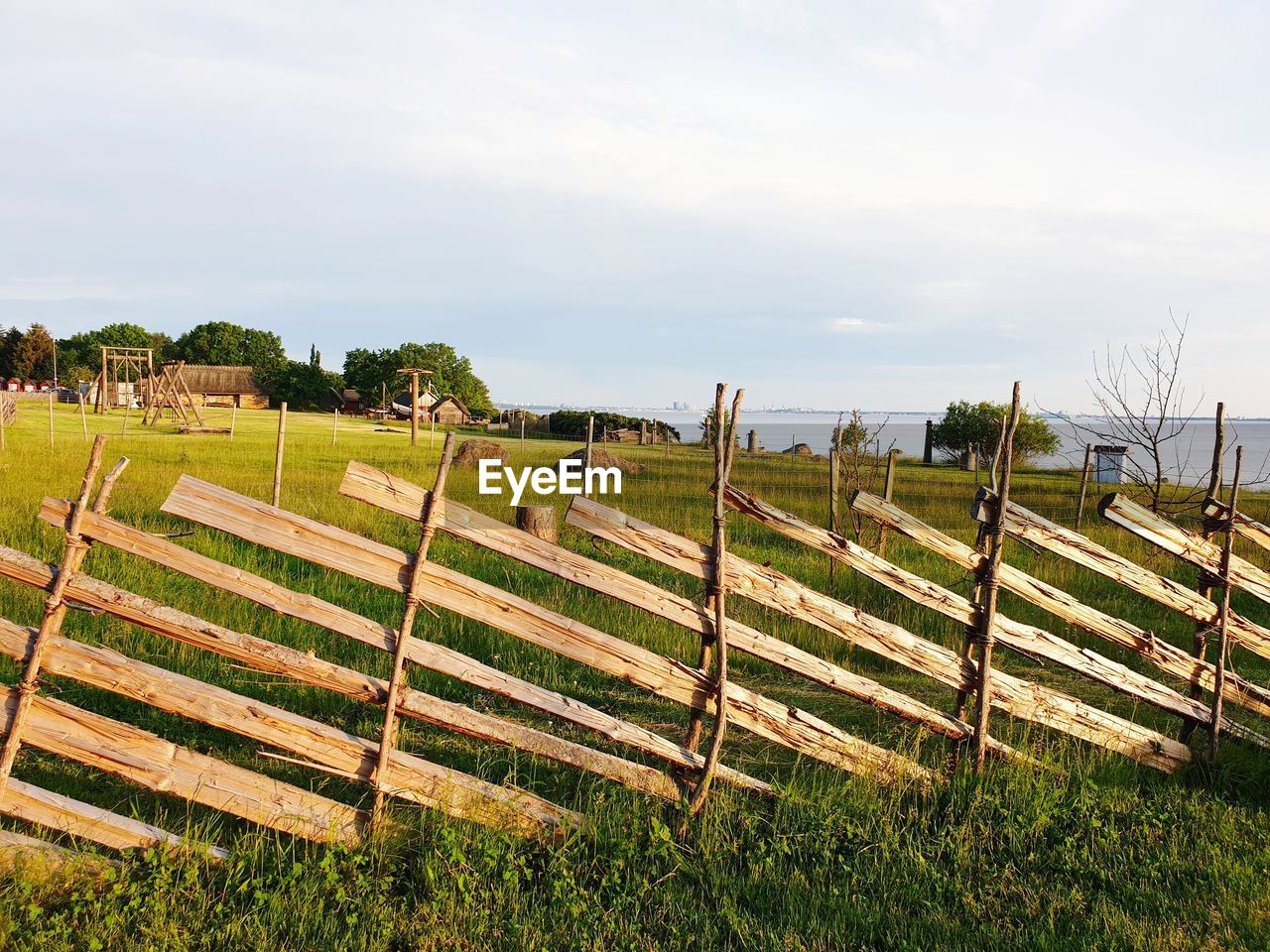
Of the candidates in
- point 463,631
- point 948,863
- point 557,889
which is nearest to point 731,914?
point 557,889

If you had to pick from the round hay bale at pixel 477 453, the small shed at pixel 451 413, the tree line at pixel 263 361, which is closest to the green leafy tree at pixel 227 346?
the tree line at pixel 263 361

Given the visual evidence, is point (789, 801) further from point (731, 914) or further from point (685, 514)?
point (685, 514)

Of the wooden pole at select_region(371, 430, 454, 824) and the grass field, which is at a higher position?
the wooden pole at select_region(371, 430, 454, 824)

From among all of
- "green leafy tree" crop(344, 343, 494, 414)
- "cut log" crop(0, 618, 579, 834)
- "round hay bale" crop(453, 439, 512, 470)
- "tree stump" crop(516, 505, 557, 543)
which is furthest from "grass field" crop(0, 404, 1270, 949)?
"green leafy tree" crop(344, 343, 494, 414)

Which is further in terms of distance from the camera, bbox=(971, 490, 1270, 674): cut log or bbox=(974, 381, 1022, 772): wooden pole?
bbox=(971, 490, 1270, 674): cut log

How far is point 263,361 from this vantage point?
93.5 m

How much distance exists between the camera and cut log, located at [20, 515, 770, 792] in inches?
132

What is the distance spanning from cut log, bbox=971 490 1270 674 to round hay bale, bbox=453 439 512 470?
18.6 meters

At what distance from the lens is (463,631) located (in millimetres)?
6535

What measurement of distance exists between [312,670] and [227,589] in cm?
50

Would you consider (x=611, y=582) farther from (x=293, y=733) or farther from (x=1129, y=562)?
(x=1129, y=562)

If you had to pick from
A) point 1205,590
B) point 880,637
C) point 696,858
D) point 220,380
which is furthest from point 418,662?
point 220,380

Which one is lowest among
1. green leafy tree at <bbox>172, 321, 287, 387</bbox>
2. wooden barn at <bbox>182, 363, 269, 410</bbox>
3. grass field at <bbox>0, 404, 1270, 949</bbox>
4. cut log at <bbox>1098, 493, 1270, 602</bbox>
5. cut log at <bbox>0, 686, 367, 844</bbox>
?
grass field at <bbox>0, 404, 1270, 949</bbox>

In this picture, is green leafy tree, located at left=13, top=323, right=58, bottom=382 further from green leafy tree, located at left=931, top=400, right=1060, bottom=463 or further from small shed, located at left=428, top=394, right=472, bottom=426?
green leafy tree, located at left=931, top=400, right=1060, bottom=463
